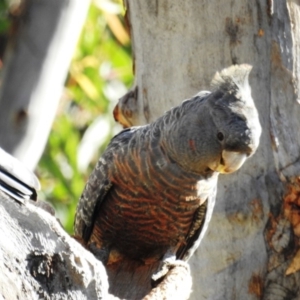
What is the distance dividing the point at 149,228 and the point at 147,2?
93 centimetres

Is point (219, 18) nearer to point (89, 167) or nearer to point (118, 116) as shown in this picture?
point (118, 116)

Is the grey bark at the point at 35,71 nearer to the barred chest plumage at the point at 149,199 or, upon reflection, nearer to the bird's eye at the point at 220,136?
the barred chest plumage at the point at 149,199

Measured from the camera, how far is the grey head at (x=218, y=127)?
263 cm

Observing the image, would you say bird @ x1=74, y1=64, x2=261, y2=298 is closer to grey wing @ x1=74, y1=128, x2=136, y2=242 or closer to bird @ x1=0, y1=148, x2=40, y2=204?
grey wing @ x1=74, y1=128, x2=136, y2=242

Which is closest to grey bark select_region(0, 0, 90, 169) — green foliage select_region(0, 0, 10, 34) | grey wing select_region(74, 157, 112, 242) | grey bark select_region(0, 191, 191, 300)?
grey wing select_region(74, 157, 112, 242)

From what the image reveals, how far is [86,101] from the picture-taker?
17.7 ft

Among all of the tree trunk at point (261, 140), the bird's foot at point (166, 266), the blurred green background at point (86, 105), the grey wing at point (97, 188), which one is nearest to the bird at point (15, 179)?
the bird's foot at point (166, 266)

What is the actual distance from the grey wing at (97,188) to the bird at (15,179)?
1.16 meters

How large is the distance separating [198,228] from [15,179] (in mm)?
1303

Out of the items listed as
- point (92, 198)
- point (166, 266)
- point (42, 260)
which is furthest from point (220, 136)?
point (42, 260)

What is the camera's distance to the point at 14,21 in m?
3.48

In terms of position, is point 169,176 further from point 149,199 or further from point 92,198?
point 92,198

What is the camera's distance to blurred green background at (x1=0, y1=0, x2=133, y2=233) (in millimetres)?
5160

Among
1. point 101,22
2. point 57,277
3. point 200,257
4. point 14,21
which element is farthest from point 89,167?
point 57,277
